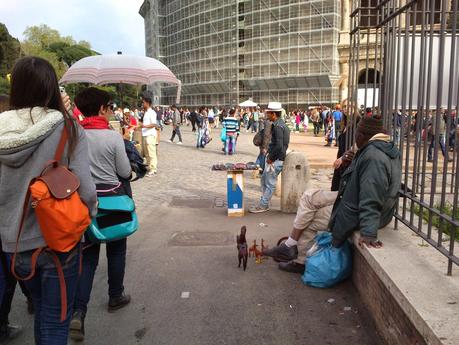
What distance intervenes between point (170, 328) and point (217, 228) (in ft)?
9.68

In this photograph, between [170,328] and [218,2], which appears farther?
[218,2]

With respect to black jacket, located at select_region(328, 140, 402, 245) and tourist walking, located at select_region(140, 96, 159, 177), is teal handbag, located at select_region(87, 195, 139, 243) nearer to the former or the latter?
black jacket, located at select_region(328, 140, 402, 245)

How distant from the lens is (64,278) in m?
2.35

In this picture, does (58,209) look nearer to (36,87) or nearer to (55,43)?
(36,87)

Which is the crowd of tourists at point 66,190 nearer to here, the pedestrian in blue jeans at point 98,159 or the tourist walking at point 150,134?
the pedestrian in blue jeans at point 98,159

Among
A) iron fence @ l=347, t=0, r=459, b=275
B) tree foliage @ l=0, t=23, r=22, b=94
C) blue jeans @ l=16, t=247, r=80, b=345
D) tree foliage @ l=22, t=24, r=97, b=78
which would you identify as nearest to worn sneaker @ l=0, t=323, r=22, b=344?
blue jeans @ l=16, t=247, r=80, b=345

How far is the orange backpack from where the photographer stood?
2.19 metres

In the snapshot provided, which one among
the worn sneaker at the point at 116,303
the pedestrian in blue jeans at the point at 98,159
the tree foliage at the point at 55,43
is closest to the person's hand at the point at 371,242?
the pedestrian in blue jeans at the point at 98,159

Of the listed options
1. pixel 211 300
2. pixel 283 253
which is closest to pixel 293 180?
pixel 283 253

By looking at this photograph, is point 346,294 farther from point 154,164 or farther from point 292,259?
point 154,164

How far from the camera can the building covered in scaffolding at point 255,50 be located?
50250 millimetres

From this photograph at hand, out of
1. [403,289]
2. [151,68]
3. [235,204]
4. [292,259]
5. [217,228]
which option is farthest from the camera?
[151,68]

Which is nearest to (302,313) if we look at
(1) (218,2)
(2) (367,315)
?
(2) (367,315)

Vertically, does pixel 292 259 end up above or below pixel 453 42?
below
